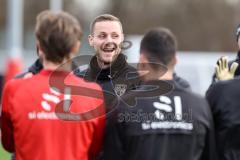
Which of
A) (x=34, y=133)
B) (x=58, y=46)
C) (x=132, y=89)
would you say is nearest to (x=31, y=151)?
(x=34, y=133)

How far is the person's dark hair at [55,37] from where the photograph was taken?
462 centimetres

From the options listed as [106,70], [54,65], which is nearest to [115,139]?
[54,65]

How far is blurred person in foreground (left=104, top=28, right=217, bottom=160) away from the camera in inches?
189

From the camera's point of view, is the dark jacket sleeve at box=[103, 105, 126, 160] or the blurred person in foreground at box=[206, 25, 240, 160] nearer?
the dark jacket sleeve at box=[103, 105, 126, 160]

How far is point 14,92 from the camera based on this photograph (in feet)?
15.2

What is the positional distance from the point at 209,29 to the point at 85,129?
1833 inches

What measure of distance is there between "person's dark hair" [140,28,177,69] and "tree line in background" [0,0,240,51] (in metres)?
44.1

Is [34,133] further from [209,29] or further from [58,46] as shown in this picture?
[209,29]

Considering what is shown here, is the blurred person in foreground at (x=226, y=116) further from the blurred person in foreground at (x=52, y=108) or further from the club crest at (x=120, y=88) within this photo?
the blurred person in foreground at (x=52, y=108)

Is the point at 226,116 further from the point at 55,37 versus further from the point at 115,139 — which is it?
the point at 55,37

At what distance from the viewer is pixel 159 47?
4.96 meters

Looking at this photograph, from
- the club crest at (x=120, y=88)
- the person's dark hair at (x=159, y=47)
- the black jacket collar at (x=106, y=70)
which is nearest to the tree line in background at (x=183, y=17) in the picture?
the black jacket collar at (x=106, y=70)

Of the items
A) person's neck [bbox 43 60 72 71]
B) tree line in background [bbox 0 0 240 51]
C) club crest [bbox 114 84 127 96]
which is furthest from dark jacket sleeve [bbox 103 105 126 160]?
tree line in background [bbox 0 0 240 51]

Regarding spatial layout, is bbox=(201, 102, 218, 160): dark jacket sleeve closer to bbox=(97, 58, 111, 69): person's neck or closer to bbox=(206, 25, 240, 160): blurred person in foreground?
bbox=(206, 25, 240, 160): blurred person in foreground
